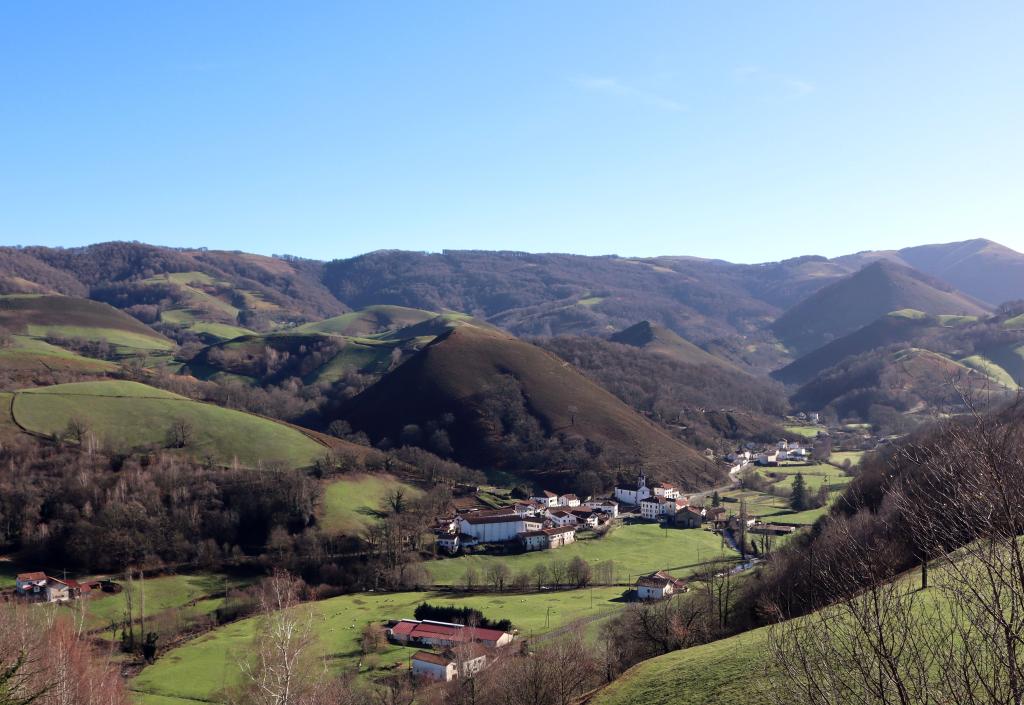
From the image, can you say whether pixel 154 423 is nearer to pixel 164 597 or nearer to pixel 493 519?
pixel 164 597

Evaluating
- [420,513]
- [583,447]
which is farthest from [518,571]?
[583,447]

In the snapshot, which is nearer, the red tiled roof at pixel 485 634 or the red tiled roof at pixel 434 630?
the red tiled roof at pixel 485 634

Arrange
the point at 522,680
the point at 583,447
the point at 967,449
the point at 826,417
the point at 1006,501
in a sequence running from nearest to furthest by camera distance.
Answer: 1. the point at 1006,501
2. the point at 967,449
3. the point at 522,680
4. the point at 583,447
5. the point at 826,417

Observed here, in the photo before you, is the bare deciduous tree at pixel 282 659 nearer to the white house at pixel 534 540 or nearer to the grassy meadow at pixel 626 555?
the grassy meadow at pixel 626 555

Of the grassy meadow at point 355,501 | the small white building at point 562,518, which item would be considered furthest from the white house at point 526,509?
the grassy meadow at point 355,501

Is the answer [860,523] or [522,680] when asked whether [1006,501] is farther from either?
[860,523]
